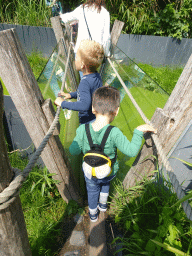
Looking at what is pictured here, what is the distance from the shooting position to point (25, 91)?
111 cm

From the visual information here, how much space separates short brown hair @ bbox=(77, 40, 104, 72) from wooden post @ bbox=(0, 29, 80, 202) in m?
0.79

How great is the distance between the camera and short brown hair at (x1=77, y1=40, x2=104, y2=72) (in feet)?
5.75

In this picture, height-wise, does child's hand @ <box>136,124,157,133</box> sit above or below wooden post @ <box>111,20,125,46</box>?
below

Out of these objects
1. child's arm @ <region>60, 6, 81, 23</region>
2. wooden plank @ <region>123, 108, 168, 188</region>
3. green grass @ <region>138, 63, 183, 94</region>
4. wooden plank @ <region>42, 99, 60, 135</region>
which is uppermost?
child's arm @ <region>60, 6, 81, 23</region>

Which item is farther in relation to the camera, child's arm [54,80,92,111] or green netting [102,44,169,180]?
green netting [102,44,169,180]

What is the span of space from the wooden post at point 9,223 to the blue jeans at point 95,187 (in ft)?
2.60

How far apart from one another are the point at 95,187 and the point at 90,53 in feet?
4.28

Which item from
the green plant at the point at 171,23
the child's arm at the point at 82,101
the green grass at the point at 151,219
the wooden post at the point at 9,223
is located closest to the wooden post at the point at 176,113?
the green grass at the point at 151,219

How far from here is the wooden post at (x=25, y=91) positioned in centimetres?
93

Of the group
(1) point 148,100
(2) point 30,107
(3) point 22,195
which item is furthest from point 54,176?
(1) point 148,100

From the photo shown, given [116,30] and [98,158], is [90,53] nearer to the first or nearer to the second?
[98,158]

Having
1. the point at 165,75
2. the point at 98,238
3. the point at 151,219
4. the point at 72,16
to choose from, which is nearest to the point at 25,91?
the point at 151,219

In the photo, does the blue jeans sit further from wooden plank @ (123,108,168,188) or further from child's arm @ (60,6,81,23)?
child's arm @ (60,6,81,23)

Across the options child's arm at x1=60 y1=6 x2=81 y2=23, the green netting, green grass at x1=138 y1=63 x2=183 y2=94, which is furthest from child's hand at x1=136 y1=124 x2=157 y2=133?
green grass at x1=138 y1=63 x2=183 y2=94
